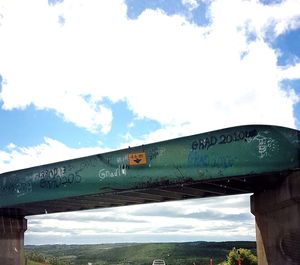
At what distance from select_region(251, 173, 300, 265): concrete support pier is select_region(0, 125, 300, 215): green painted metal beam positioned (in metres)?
0.95

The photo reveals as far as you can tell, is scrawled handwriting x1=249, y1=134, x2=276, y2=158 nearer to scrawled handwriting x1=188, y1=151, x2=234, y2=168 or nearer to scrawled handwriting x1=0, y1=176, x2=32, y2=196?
scrawled handwriting x1=188, y1=151, x2=234, y2=168

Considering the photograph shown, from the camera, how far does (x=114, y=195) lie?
24672mm

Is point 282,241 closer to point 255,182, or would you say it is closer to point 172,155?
point 255,182

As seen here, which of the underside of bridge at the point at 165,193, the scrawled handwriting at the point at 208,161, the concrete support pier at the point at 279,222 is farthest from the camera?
the underside of bridge at the point at 165,193

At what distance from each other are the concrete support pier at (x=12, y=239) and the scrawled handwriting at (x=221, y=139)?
21.5 metres

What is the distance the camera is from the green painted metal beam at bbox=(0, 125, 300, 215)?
1791 centimetres

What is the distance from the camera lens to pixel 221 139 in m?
19.0

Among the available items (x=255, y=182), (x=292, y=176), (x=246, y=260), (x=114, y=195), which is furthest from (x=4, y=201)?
(x=246, y=260)

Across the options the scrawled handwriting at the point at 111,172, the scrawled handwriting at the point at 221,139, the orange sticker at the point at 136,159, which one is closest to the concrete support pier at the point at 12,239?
the scrawled handwriting at the point at 111,172

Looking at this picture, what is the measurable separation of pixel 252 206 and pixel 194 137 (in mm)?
5662

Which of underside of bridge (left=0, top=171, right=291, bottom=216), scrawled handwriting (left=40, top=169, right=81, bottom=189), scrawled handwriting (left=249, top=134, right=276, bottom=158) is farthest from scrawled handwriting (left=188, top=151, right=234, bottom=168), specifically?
scrawled handwriting (left=40, top=169, right=81, bottom=189)

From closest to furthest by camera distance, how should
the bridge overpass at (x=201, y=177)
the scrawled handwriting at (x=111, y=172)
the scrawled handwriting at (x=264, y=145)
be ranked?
1. the scrawled handwriting at (x=264, y=145)
2. the bridge overpass at (x=201, y=177)
3. the scrawled handwriting at (x=111, y=172)

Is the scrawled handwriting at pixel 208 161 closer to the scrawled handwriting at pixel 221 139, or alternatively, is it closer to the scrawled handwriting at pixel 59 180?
the scrawled handwriting at pixel 221 139

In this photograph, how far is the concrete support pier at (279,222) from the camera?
1852 cm
